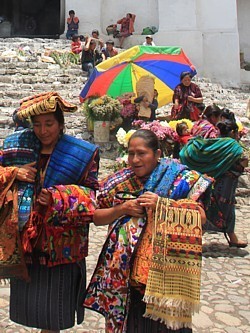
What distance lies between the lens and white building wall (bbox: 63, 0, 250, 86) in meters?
17.3

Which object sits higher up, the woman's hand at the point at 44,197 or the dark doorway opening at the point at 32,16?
the dark doorway opening at the point at 32,16

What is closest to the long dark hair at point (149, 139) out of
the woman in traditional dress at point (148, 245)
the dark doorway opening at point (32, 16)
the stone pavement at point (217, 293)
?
the woman in traditional dress at point (148, 245)

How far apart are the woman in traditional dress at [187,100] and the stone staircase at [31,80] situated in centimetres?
249

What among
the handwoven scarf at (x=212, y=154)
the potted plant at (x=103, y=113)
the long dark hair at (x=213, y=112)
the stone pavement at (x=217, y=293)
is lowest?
the stone pavement at (x=217, y=293)

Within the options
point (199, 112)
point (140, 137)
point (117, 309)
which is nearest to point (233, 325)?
point (117, 309)

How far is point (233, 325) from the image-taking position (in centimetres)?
322

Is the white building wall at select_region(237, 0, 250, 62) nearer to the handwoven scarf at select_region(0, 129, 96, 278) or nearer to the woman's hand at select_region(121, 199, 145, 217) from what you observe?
the handwoven scarf at select_region(0, 129, 96, 278)

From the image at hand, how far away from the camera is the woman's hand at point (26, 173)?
2.29 meters

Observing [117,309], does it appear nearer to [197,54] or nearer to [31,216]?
[31,216]

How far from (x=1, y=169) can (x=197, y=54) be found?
630 inches

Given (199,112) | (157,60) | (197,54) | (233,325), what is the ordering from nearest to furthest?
(233,325) < (199,112) < (157,60) < (197,54)

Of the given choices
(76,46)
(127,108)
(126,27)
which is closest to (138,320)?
(127,108)

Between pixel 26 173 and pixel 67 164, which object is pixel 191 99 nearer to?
pixel 67 164

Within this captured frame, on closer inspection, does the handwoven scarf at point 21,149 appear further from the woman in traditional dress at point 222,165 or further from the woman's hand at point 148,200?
the woman in traditional dress at point 222,165
